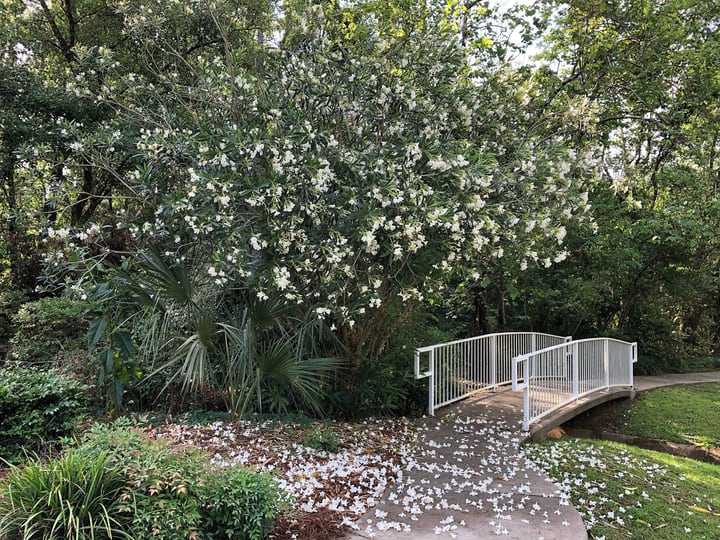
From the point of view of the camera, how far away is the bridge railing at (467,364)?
22.0 ft

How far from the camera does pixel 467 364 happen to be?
7.58 meters

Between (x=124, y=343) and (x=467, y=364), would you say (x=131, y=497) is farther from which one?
(x=467, y=364)

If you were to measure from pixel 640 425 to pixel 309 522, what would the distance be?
21.8 ft

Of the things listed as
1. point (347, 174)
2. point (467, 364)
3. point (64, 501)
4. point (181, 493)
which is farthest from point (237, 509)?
point (467, 364)

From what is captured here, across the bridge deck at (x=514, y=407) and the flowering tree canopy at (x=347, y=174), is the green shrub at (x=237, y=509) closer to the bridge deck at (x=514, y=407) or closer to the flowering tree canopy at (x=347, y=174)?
the flowering tree canopy at (x=347, y=174)

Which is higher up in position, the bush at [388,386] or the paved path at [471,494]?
the bush at [388,386]

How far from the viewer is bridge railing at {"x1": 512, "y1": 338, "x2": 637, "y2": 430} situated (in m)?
6.22

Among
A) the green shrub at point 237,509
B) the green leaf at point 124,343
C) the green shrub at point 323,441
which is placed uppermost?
the green leaf at point 124,343

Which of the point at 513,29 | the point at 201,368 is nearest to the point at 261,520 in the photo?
the point at 201,368

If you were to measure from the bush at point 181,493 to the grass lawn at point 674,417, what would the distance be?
678 cm

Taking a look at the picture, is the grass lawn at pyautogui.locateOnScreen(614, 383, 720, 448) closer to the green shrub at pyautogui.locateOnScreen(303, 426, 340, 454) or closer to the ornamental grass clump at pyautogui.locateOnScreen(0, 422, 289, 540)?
the green shrub at pyautogui.locateOnScreen(303, 426, 340, 454)

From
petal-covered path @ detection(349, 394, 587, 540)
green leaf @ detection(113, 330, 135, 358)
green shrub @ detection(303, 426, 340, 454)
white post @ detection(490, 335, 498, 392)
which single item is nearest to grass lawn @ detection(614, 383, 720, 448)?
white post @ detection(490, 335, 498, 392)

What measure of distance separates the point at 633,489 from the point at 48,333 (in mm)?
6836

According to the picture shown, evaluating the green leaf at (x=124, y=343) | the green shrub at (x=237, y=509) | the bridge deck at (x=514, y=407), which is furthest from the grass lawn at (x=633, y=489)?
the green leaf at (x=124, y=343)
